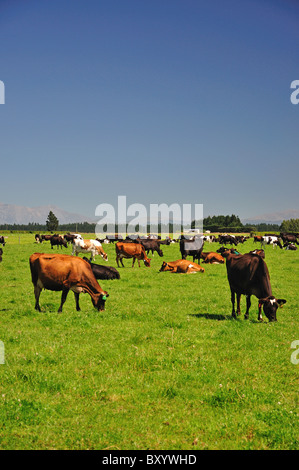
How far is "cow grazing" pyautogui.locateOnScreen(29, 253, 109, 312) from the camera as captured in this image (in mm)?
12625

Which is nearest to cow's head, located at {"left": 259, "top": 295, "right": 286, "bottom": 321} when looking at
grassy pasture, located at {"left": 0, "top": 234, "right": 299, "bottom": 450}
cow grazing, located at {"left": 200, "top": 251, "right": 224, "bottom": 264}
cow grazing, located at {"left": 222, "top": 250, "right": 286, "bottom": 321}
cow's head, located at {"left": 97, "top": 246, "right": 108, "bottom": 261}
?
cow grazing, located at {"left": 222, "top": 250, "right": 286, "bottom": 321}

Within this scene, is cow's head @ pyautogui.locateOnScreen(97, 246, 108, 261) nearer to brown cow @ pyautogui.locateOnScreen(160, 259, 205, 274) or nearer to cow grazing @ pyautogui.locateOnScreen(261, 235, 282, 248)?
brown cow @ pyautogui.locateOnScreen(160, 259, 205, 274)

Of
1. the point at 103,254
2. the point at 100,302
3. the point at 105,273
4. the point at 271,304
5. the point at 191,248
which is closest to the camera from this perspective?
the point at 271,304

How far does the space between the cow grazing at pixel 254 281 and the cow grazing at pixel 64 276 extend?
190 inches

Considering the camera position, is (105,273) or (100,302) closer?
(100,302)

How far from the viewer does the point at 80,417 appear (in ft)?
20.0

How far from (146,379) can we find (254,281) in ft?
20.7

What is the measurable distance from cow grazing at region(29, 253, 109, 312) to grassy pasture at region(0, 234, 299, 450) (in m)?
0.80

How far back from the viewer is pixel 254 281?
12422 millimetres

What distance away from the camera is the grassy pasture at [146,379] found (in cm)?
564

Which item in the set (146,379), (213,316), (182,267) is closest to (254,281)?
(213,316)

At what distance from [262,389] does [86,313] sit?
7125mm

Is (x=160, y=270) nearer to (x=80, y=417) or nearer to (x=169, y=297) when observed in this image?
(x=169, y=297)

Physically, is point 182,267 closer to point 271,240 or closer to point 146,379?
point 146,379
